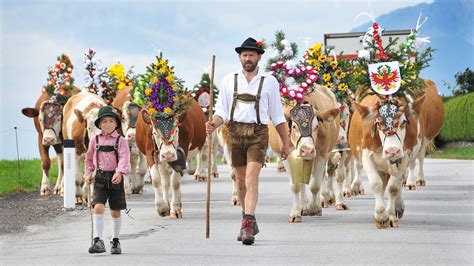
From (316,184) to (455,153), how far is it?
86.8ft

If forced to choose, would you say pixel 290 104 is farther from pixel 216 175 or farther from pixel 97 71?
pixel 216 175

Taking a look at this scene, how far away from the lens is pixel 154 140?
14469 mm

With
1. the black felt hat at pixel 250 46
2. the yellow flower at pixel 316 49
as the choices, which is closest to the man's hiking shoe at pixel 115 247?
the black felt hat at pixel 250 46

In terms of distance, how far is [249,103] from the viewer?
36.6 feet

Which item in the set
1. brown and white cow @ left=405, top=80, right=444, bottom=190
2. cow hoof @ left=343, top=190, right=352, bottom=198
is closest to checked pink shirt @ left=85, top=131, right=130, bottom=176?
cow hoof @ left=343, top=190, right=352, bottom=198

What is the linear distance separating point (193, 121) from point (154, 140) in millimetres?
1646

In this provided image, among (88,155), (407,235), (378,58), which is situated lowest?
(407,235)

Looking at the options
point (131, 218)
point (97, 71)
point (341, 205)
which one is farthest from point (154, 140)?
point (97, 71)

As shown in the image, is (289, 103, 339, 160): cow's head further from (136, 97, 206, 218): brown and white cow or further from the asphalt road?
(136, 97, 206, 218): brown and white cow

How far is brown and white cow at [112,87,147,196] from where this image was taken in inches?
701

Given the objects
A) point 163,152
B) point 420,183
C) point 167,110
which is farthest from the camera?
point 420,183

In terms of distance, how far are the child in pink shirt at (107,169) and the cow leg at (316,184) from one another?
13.6ft

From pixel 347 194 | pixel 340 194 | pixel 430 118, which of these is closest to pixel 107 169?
pixel 340 194

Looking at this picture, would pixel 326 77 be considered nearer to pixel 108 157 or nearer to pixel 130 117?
pixel 130 117
